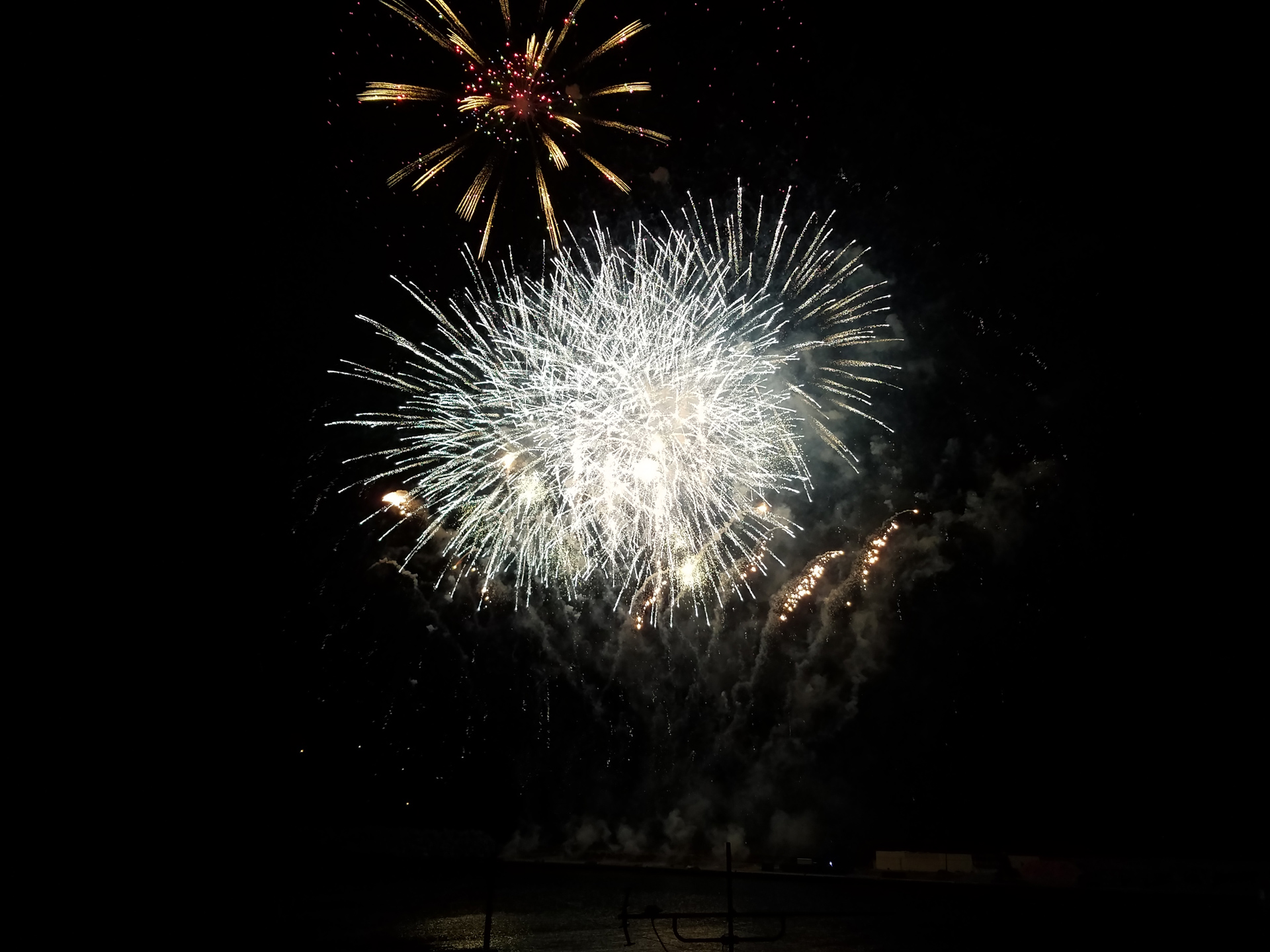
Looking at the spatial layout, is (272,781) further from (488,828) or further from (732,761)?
(732,761)

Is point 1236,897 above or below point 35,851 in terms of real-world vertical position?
below

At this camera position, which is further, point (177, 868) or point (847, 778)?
point (847, 778)

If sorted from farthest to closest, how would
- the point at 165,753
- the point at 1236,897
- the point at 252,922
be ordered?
1. the point at 1236,897
2. the point at 165,753
3. the point at 252,922

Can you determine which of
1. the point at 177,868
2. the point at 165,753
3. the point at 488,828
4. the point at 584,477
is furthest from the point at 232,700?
the point at 488,828

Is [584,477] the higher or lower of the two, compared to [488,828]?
higher

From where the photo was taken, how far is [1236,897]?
65.6 ft

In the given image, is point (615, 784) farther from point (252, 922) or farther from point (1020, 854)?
point (252, 922)

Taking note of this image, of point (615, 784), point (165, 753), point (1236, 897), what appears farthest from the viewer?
point (615, 784)

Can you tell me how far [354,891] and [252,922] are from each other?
8.77 meters

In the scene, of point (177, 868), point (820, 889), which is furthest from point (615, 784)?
point (177, 868)

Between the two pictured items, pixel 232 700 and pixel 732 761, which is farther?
pixel 732 761

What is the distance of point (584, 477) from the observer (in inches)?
586

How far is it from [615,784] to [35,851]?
32.3 m

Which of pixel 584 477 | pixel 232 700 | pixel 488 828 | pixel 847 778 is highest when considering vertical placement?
pixel 584 477
